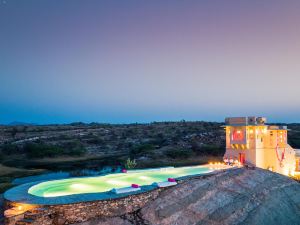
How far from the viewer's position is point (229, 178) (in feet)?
53.9

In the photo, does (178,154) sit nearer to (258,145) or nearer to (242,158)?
(242,158)

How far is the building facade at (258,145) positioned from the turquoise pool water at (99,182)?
3.58 metres

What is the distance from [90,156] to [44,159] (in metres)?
5.95

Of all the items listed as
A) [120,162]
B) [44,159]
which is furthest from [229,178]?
[44,159]

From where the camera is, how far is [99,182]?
52.8 feet

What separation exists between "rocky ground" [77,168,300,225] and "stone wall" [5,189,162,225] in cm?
27

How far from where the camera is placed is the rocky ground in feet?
40.5

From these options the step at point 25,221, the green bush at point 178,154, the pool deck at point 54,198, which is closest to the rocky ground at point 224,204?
the pool deck at point 54,198

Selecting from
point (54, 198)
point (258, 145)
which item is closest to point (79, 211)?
point (54, 198)

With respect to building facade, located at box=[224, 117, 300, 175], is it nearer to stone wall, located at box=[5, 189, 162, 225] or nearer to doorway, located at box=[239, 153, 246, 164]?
doorway, located at box=[239, 153, 246, 164]

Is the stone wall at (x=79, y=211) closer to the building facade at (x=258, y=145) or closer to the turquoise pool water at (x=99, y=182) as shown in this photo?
the turquoise pool water at (x=99, y=182)

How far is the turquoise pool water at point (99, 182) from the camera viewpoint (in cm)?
1385

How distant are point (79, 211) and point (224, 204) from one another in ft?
21.2

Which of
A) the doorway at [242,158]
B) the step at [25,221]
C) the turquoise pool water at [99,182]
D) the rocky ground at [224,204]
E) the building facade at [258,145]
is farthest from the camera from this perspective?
the doorway at [242,158]
